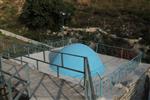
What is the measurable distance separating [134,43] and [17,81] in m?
19.1

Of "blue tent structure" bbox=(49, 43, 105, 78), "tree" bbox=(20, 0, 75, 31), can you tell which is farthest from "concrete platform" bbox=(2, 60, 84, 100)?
"tree" bbox=(20, 0, 75, 31)

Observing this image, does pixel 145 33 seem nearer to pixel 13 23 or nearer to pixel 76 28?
pixel 76 28

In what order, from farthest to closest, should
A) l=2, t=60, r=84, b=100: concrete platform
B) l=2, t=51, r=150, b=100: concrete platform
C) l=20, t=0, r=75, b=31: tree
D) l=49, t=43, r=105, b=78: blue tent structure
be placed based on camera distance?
l=20, t=0, r=75, b=31: tree, l=49, t=43, r=105, b=78: blue tent structure, l=2, t=51, r=150, b=100: concrete platform, l=2, t=60, r=84, b=100: concrete platform

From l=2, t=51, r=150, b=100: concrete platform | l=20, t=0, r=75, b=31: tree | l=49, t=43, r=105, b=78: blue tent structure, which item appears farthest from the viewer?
l=20, t=0, r=75, b=31: tree

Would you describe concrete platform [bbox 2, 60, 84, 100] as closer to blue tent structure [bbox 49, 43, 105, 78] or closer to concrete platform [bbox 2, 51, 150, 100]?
concrete platform [bbox 2, 51, 150, 100]

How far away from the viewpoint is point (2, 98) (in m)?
11.4

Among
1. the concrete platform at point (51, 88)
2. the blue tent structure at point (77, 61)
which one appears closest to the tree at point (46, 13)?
the blue tent structure at point (77, 61)

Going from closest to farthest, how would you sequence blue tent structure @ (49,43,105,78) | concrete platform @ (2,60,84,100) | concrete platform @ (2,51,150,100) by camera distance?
concrete platform @ (2,60,84,100) < concrete platform @ (2,51,150,100) < blue tent structure @ (49,43,105,78)

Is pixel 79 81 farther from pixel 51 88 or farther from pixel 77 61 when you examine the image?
pixel 51 88

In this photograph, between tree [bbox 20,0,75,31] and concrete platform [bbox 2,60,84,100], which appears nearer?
concrete platform [bbox 2,60,84,100]

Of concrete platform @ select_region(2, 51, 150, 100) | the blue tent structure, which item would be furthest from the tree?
the blue tent structure

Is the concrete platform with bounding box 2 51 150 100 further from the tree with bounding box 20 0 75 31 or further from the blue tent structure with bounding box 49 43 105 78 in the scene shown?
the tree with bounding box 20 0 75 31

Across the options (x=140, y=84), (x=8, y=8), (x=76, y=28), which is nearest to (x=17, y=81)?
(x=140, y=84)

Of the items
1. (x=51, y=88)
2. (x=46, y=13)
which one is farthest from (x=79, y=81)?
(x=46, y=13)
